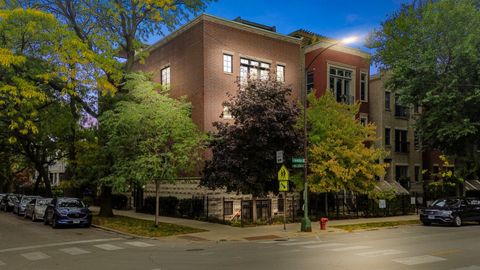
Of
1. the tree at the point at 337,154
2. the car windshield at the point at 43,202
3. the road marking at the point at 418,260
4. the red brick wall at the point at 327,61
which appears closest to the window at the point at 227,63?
the tree at the point at 337,154

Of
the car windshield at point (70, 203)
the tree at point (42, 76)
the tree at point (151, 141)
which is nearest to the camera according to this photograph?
the tree at point (42, 76)

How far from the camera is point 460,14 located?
26.6 meters

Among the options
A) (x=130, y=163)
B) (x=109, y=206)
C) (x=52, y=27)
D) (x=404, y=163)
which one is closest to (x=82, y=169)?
(x=109, y=206)

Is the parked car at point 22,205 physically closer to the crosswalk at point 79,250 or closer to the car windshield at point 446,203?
the crosswalk at point 79,250

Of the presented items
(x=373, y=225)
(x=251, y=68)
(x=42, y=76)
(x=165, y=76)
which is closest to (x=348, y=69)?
(x=251, y=68)

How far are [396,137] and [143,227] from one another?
90.2 feet

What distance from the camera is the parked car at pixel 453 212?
24.7 meters

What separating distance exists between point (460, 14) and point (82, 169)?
24.9 metres

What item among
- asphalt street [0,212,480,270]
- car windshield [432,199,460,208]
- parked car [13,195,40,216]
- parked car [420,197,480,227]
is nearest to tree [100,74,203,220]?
asphalt street [0,212,480,270]

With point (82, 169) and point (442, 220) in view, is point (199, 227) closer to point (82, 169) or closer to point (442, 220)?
point (82, 169)

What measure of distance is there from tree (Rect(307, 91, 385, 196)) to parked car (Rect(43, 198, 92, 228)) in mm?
12483

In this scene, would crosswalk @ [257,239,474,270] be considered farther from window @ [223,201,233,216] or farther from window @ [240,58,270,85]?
window @ [240,58,270,85]

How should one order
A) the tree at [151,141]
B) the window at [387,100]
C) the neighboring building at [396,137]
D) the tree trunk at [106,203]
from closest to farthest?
the tree at [151,141] → the tree trunk at [106,203] → the neighboring building at [396,137] → the window at [387,100]

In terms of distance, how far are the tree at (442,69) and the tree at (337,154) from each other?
4.33 meters
